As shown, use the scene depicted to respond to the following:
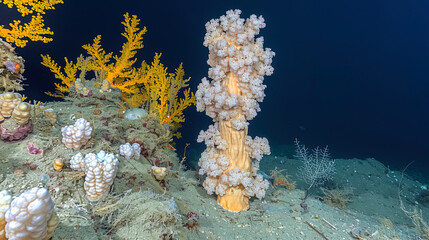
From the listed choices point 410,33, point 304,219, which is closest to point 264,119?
point 304,219

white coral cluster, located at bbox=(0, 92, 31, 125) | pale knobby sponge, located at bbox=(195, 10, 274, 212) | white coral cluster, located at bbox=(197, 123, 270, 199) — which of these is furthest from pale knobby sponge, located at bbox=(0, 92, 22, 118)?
white coral cluster, located at bbox=(197, 123, 270, 199)

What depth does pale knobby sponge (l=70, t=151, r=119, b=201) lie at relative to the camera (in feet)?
9.02

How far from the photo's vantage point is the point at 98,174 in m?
2.76

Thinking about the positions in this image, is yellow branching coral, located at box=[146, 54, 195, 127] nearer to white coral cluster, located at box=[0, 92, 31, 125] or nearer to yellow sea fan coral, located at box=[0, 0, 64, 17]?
yellow sea fan coral, located at box=[0, 0, 64, 17]

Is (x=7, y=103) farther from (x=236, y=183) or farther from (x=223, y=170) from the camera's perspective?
(x=236, y=183)

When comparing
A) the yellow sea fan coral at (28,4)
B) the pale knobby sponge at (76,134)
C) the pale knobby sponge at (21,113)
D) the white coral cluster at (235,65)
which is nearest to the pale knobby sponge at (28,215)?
the pale knobby sponge at (76,134)

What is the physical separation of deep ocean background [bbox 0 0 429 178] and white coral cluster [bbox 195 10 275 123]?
20.1m

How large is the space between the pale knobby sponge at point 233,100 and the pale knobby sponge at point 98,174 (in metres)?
1.81

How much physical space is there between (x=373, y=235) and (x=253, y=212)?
6.38 feet

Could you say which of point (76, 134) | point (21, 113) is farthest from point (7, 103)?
point (76, 134)

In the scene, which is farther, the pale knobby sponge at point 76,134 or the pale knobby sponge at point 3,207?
the pale knobby sponge at point 76,134

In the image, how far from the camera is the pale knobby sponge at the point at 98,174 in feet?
9.02

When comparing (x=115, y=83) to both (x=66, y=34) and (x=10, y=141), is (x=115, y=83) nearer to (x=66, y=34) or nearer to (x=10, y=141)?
(x=10, y=141)

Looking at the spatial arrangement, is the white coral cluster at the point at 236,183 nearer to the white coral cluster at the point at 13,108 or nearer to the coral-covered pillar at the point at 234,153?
the coral-covered pillar at the point at 234,153
